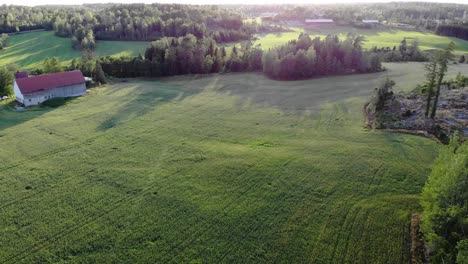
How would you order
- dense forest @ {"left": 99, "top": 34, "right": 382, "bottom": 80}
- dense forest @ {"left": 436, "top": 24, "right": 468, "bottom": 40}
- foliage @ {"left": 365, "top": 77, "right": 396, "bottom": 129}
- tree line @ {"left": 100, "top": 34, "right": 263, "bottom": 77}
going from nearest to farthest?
1. foliage @ {"left": 365, "top": 77, "right": 396, "bottom": 129}
2. dense forest @ {"left": 99, "top": 34, "right": 382, "bottom": 80}
3. tree line @ {"left": 100, "top": 34, "right": 263, "bottom": 77}
4. dense forest @ {"left": 436, "top": 24, "right": 468, "bottom": 40}

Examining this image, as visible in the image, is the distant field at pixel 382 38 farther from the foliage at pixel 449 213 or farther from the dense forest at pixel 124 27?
the foliage at pixel 449 213

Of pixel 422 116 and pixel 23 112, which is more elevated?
pixel 422 116

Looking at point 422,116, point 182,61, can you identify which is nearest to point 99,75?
point 182,61

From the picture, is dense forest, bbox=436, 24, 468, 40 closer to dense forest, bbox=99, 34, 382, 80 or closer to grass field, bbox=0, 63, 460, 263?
dense forest, bbox=99, 34, 382, 80

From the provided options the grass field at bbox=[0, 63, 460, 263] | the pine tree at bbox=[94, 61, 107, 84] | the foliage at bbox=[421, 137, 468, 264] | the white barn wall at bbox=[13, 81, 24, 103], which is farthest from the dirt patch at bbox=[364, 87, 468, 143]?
the white barn wall at bbox=[13, 81, 24, 103]

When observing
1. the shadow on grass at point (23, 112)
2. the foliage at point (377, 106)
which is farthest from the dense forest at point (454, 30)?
the shadow on grass at point (23, 112)

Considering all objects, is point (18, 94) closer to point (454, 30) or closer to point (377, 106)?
point (377, 106)
